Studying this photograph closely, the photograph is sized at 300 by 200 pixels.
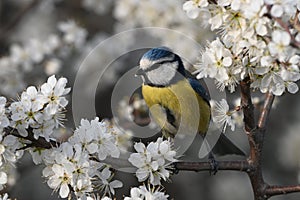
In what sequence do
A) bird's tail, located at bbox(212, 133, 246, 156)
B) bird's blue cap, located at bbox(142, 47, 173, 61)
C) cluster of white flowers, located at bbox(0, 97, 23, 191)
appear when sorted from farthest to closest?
bird's tail, located at bbox(212, 133, 246, 156) → bird's blue cap, located at bbox(142, 47, 173, 61) → cluster of white flowers, located at bbox(0, 97, 23, 191)

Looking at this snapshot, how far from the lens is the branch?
2.15 m

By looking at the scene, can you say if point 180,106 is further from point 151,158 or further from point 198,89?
point 151,158

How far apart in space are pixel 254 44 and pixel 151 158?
496 millimetres

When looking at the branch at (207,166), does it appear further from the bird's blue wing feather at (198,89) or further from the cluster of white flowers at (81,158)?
the bird's blue wing feather at (198,89)

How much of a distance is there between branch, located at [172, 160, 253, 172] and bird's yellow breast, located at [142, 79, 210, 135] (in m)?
0.57

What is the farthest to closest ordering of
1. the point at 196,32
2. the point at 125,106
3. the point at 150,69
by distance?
the point at 196,32, the point at 125,106, the point at 150,69

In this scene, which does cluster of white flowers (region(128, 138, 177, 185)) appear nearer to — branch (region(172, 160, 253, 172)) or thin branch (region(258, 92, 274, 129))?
branch (region(172, 160, 253, 172))

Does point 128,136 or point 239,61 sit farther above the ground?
point 128,136

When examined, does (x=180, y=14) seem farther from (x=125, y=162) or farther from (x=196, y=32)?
(x=125, y=162)

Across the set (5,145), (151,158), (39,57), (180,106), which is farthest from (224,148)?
(39,57)

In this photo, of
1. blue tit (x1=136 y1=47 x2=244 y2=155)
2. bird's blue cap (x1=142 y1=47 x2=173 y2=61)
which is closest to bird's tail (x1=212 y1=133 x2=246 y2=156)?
blue tit (x1=136 y1=47 x2=244 y2=155)

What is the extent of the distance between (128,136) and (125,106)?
539 millimetres

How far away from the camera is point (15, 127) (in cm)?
200

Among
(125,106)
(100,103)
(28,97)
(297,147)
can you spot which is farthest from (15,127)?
(297,147)
